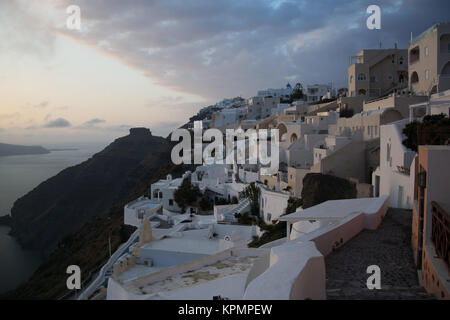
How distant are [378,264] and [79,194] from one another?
68757mm

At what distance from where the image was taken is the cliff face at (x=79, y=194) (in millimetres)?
57812

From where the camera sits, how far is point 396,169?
1161cm

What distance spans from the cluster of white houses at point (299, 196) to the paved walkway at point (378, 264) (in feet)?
0.90

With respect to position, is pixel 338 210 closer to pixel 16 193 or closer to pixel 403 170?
pixel 403 170

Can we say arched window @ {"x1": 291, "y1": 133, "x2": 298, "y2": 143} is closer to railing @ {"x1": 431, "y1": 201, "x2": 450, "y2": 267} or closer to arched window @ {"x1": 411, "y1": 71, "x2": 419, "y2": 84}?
arched window @ {"x1": 411, "y1": 71, "x2": 419, "y2": 84}

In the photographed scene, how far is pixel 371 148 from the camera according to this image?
58.8 ft

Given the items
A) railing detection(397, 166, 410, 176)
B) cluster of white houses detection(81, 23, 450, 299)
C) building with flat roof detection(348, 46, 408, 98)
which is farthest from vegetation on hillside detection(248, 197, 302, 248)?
building with flat roof detection(348, 46, 408, 98)

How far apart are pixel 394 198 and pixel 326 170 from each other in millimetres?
6810

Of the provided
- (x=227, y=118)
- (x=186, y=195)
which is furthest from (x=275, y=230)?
(x=227, y=118)

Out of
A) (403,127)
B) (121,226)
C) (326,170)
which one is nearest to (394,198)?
(403,127)

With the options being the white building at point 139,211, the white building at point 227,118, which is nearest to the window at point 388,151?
the white building at point 139,211

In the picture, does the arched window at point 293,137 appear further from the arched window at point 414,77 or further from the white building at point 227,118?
the white building at point 227,118

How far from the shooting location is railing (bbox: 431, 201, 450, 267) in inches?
160

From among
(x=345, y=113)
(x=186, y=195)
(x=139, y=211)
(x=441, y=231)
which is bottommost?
(x=139, y=211)
